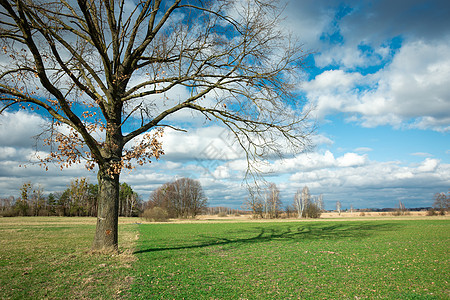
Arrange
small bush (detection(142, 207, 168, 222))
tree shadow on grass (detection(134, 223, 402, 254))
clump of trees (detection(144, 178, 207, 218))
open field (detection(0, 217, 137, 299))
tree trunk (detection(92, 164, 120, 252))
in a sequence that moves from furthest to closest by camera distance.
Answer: clump of trees (detection(144, 178, 207, 218)), small bush (detection(142, 207, 168, 222)), tree shadow on grass (detection(134, 223, 402, 254)), tree trunk (detection(92, 164, 120, 252)), open field (detection(0, 217, 137, 299))

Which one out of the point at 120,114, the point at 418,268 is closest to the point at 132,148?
the point at 120,114

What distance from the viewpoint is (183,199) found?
72.3m

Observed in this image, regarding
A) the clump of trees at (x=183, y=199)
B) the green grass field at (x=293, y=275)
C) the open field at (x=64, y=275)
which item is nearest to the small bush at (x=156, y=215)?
the clump of trees at (x=183, y=199)

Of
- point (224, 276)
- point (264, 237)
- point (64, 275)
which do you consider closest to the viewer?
point (64, 275)

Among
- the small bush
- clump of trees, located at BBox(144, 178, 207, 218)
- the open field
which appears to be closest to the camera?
the open field

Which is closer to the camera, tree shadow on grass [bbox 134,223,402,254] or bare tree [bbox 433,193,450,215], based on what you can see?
tree shadow on grass [bbox 134,223,402,254]

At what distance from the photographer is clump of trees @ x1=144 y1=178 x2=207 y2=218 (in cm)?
7056

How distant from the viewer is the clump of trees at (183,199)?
7056 cm

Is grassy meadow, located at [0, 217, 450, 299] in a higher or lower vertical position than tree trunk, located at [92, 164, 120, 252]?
lower

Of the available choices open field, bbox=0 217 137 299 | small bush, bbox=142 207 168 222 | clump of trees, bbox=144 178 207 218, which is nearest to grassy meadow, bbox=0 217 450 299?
open field, bbox=0 217 137 299

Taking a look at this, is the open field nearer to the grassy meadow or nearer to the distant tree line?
the grassy meadow

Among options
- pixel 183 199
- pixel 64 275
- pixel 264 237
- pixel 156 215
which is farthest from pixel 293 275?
pixel 183 199

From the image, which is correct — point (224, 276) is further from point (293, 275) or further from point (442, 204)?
point (442, 204)

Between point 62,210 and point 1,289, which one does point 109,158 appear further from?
point 62,210
